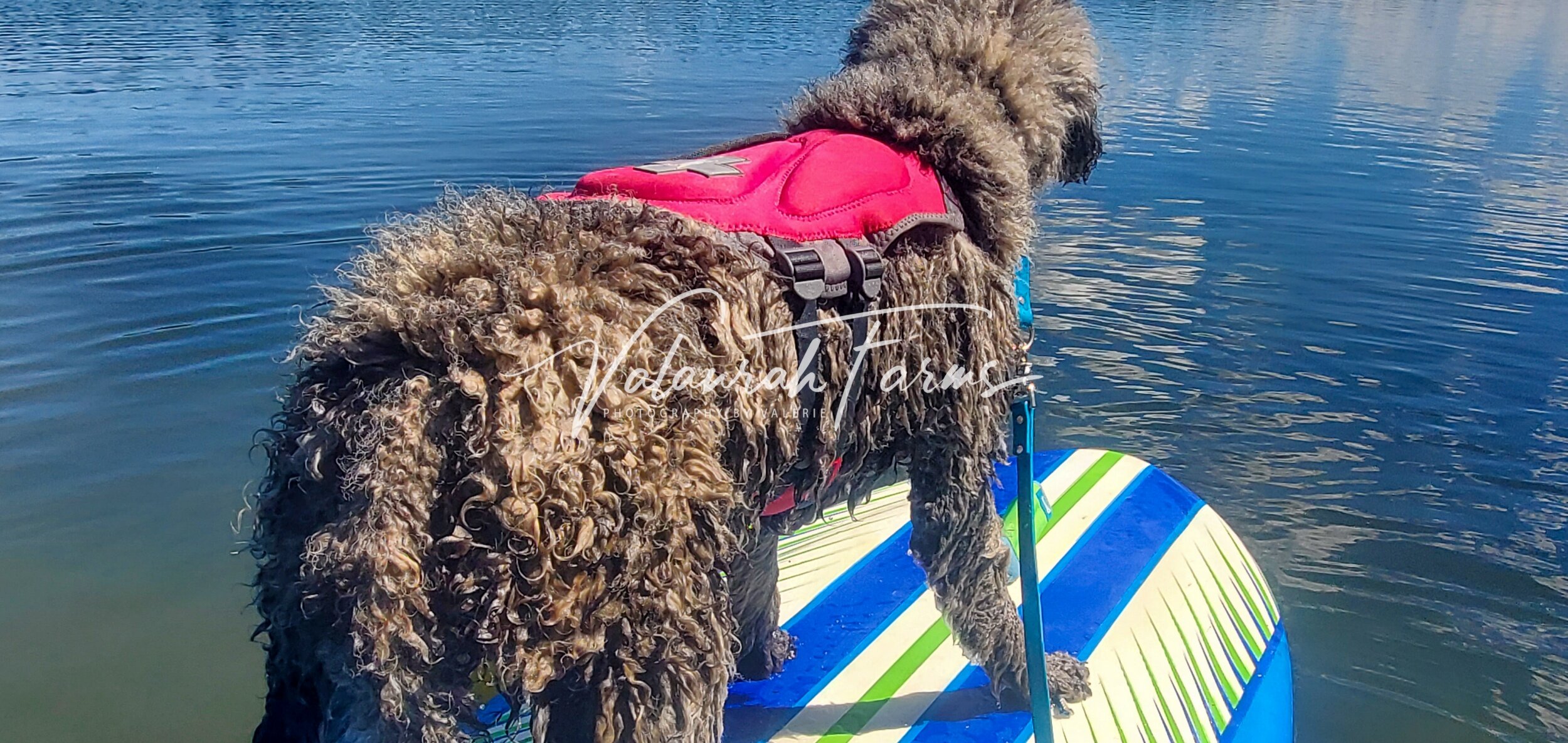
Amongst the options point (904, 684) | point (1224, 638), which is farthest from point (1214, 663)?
point (904, 684)

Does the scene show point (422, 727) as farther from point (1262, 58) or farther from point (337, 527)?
point (1262, 58)

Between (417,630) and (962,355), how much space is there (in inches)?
60.2

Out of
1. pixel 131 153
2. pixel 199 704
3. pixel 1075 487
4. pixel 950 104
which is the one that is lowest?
pixel 199 704

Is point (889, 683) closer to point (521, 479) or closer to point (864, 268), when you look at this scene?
point (864, 268)

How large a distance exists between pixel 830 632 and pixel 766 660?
1.25 feet

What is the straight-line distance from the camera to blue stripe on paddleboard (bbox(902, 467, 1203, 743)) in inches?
129

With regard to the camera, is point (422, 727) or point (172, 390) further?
point (172, 390)

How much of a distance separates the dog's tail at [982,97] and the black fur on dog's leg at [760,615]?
1.22m

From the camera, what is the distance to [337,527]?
167 cm

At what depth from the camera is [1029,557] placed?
2.90 metres

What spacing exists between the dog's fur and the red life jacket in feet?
0.30

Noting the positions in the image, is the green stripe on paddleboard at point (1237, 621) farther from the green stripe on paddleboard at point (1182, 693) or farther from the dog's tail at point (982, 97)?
the dog's tail at point (982, 97)

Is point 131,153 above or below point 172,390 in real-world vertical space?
above

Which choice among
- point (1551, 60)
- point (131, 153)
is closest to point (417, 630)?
point (131, 153)
